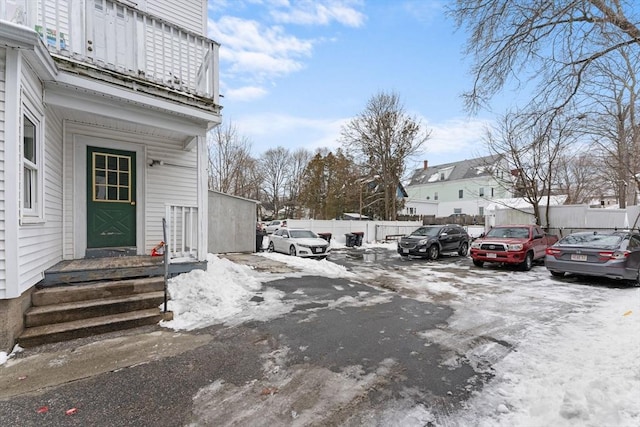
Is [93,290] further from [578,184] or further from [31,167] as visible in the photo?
[578,184]

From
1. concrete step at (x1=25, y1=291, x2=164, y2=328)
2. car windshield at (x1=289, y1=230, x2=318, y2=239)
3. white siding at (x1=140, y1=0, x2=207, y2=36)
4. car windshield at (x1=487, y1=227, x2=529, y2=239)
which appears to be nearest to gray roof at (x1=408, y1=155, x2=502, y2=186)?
car windshield at (x1=487, y1=227, x2=529, y2=239)

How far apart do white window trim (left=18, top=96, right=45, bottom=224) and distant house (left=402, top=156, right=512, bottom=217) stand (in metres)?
36.6

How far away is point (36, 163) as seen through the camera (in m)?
4.43

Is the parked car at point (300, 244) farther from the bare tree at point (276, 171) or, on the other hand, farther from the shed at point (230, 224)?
the bare tree at point (276, 171)

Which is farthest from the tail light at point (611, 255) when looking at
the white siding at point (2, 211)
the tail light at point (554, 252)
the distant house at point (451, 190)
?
the distant house at point (451, 190)

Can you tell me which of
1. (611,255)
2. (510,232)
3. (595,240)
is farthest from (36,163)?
(510,232)

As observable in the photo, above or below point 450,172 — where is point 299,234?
below

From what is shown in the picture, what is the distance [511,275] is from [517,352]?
688cm

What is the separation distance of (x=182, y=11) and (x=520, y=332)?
9.35 meters

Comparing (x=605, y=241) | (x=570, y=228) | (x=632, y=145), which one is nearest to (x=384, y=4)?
(x=605, y=241)

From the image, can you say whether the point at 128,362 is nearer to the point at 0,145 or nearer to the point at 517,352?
the point at 0,145

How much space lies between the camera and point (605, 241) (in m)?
8.42

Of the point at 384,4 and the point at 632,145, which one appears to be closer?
the point at 384,4

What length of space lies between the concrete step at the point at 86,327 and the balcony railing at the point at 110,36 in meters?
3.68
